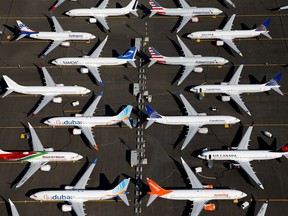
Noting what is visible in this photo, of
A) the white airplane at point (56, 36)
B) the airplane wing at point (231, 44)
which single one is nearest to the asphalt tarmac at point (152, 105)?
the airplane wing at point (231, 44)

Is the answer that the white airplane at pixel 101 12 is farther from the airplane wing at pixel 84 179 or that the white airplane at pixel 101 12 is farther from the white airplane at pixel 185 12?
the airplane wing at pixel 84 179

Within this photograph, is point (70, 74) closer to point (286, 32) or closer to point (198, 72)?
point (198, 72)

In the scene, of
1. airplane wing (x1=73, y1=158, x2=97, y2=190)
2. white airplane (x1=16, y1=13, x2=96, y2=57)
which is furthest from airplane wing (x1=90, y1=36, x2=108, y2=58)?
airplane wing (x1=73, y1=158, x2=97, y2=190)

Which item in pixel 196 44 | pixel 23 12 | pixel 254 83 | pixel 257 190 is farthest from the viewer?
pixel 23 12

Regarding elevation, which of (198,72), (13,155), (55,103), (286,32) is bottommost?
(13,155)

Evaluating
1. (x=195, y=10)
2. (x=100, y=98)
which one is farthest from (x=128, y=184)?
(x=195, y=10)

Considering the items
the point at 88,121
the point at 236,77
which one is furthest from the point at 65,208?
the point at 236,77
